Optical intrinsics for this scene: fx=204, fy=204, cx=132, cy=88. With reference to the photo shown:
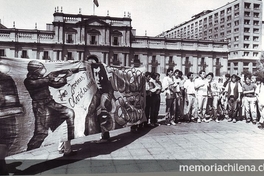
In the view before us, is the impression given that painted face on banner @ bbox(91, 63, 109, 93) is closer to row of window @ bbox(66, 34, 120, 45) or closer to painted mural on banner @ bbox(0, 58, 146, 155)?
painted mural on banner @ bbox(0, 58, 146, 155)

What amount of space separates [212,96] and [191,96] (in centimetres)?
93

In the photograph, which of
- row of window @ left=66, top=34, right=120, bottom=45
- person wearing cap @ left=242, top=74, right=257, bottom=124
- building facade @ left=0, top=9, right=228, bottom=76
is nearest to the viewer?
person wearing cap @ left=242, top=74, right=257, bottom=124

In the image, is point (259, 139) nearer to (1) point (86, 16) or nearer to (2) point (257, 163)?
(2) point (257, 163)

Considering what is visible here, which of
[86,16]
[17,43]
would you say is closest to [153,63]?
[86,16]

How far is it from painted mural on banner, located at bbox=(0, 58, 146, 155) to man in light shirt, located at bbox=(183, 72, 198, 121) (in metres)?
3.10

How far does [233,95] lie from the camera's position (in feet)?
25.9

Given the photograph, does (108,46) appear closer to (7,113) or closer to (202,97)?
(202,97)

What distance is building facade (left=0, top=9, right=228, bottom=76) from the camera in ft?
129

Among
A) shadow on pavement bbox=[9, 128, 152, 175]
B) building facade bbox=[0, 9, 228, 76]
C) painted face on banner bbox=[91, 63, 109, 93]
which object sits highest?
building facade bbox=[0, 9, 228, 76]

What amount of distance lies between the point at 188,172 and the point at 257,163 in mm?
1617

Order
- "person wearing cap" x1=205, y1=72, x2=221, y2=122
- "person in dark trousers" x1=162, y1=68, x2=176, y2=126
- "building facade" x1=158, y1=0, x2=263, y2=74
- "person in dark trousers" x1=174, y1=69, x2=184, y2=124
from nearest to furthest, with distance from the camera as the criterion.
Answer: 1. "person in dark trousers" x1=162, y1=68, x2=176, y2=126
2. "person in dark trousers" x1=174, y1=69, x2=184, y2=124
3. "person wearing cap" x1=205, y1=72, x2=221, y2=122
4. "building facade" x1=158, y1=0, x2=263, y2=74

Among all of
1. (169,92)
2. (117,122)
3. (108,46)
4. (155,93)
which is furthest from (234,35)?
(117,122)

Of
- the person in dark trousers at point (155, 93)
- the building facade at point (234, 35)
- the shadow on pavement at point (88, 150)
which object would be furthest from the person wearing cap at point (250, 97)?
the building facade at point (234, 35)

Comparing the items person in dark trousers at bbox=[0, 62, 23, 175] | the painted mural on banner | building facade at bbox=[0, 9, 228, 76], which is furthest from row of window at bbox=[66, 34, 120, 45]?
person in dark trousers at bbox=[0, 62, 23, 175]
